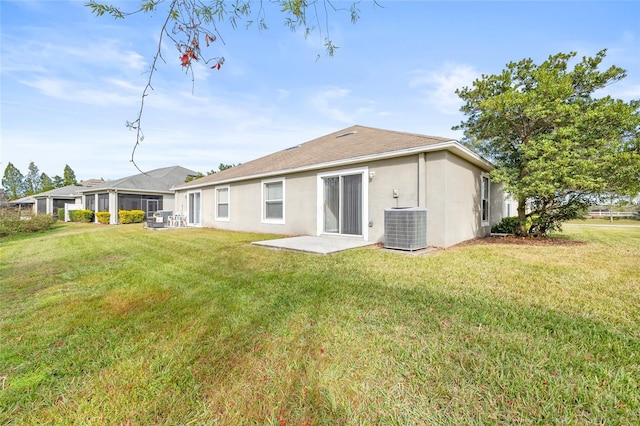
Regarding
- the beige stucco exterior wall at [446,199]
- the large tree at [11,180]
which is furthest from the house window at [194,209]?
the large tree at [11,180]

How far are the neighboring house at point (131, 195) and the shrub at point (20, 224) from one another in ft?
18.2

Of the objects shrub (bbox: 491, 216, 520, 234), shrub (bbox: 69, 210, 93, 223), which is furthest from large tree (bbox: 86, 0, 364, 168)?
shrub (bbox: 69, 210, 93, 223)

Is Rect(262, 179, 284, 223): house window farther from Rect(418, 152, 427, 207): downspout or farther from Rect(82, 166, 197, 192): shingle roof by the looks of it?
Rect(82, 166, 197, 192): shingle roof

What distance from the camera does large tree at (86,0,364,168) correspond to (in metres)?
2.07

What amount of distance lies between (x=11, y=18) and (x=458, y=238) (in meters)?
9.20

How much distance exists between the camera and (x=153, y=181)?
22.8 metres

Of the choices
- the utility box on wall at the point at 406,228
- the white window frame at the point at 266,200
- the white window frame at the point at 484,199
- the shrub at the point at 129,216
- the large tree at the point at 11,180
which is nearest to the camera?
the utility box on wall at the point at 406,228

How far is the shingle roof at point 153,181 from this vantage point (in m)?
20.5

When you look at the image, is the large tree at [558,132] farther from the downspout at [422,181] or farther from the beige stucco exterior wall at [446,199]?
the downspout at [422,181]

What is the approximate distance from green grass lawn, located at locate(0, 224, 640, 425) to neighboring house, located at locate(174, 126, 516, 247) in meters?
3.01

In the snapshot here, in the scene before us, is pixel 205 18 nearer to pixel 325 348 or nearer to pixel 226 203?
pixel 325 348

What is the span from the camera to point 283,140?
16.5 meters

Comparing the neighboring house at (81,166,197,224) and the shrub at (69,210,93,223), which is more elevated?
the neighboring house at (81,166,197,224)

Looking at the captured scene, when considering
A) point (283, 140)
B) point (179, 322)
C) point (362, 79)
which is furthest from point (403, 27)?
point (283, 140)
